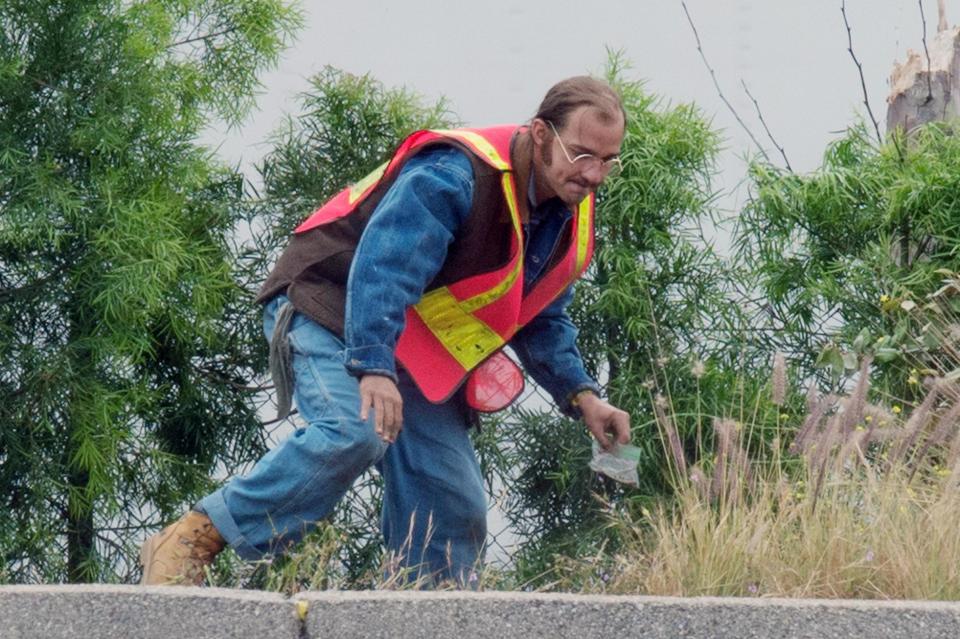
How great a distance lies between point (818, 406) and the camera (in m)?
3.84

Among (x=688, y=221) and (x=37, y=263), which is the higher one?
(x=37, y=263)

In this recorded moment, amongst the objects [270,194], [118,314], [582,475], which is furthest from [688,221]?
[118,314]

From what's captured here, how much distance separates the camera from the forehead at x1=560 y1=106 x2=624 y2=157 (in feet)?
11.9

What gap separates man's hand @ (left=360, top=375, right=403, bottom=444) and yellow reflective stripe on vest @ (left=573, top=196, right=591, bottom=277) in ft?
2.44

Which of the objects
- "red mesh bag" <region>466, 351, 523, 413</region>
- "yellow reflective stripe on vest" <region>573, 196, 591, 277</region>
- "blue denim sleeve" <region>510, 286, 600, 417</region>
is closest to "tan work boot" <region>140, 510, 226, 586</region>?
"red mesh bag" <region>466, 351, 523, 413</region>

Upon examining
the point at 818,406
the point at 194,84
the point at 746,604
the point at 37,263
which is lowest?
the point at 746,604

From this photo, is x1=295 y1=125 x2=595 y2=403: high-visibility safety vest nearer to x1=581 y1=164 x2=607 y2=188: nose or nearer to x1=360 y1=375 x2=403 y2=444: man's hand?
x1=581 y1=164 x2=607 y2=188: nose

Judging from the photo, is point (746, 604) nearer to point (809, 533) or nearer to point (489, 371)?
point (809, 533)

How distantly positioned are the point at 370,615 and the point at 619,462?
120 cm

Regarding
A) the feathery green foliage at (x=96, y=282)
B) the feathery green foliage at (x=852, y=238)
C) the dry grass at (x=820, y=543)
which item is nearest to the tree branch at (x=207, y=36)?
the feathery green foliage at (x=96, y=282)

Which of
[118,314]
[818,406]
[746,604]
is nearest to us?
[746,604]

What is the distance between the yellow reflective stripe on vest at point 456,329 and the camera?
3.84 meters

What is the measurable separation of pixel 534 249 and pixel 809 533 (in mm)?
963

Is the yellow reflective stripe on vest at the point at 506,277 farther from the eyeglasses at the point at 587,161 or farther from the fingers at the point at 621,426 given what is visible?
the fingers at the point at 621,426
